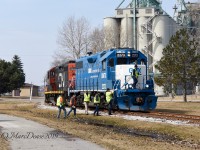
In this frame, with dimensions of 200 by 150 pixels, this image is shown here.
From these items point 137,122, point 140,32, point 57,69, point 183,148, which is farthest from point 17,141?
point 140,32

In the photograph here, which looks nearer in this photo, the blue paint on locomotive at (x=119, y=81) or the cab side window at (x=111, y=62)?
the blue paint on locomotive at (x=119, y=81)

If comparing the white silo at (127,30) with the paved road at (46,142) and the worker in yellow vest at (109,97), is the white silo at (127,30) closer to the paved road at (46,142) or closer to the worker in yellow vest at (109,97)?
the worker in yellow vest at (109,97)

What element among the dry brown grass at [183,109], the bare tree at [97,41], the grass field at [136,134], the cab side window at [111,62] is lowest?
the grass field at [136,134]

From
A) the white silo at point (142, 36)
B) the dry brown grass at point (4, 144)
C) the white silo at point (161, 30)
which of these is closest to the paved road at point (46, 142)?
the dry brown grass at point (4, 144)

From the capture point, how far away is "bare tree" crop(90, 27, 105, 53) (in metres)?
72.3

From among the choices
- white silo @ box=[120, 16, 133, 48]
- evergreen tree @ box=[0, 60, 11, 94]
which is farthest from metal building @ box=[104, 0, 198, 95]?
evergreen tree @ box=[0, 60, 11, 94]

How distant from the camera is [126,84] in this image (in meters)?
28.6

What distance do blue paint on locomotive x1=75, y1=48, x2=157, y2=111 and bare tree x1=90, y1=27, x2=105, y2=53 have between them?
38286 millimetres

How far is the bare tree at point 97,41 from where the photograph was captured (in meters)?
72.3

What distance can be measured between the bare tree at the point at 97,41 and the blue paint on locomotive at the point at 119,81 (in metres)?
38.3

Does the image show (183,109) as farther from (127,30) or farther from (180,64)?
(127,30)

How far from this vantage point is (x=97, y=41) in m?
73.8

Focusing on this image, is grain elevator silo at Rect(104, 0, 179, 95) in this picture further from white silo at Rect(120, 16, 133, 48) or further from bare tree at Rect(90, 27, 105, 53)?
bare tree at Rect(90, 27, 105, 53)

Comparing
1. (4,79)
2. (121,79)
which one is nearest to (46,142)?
(121,79)
